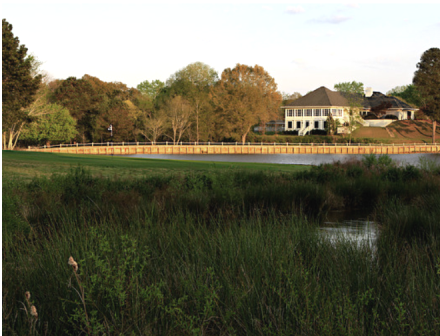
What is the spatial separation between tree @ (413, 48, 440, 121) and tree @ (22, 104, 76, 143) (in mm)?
58782

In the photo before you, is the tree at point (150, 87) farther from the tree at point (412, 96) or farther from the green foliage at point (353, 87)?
the tree at point (412, 96)

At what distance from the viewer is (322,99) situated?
3472 inches

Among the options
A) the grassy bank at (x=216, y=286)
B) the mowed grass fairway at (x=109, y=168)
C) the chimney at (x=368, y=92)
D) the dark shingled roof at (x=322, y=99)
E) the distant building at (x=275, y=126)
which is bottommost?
the grassy bank at (x=216, y=286)

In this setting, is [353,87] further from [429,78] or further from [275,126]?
[275,126]

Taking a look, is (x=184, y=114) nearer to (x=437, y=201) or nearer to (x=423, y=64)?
(x=423, y=64)

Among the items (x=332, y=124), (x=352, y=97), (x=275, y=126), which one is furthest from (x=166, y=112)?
(x=275, y=126)

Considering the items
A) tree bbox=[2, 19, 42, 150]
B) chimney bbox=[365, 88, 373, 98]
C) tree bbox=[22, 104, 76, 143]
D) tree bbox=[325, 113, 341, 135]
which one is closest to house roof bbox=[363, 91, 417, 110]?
chimney bbox=[365, 88, 373, 98]

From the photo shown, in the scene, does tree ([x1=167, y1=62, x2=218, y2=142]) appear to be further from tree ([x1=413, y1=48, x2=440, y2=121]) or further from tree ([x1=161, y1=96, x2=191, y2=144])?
tree ([x1=413, y1=48, x2=440, y2=121])

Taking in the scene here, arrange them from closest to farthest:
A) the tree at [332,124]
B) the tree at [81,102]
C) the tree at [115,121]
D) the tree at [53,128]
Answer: the tree at [53,128] → the tree at [115,121] → the tree at [81,102] → the tree at [332,124]

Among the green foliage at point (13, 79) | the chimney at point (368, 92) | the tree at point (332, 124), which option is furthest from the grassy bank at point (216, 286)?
the chimney at point (368, 92)

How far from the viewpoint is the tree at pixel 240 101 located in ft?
241

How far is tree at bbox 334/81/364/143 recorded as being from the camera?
74.0 meters

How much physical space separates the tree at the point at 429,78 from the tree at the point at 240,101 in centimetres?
2686

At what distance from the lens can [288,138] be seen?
80.4 metres
